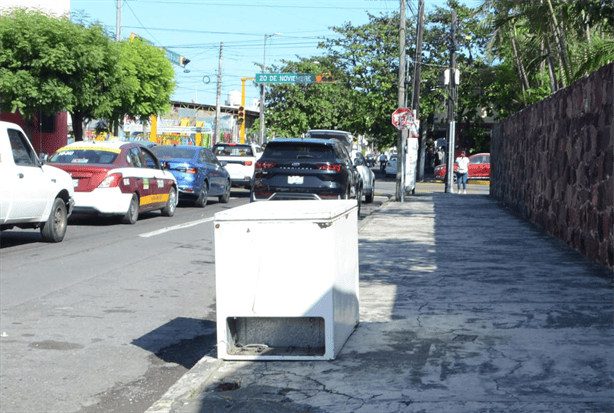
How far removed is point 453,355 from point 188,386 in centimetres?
184

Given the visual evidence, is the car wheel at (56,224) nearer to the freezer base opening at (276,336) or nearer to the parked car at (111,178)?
the parked car at (111,178)

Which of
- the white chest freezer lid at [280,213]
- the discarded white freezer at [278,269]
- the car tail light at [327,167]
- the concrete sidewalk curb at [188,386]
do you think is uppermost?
the car tail light at [327,167]

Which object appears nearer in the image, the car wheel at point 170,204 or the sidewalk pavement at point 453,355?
the sidewalk pavement at point 453,355

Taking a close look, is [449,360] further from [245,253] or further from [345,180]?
[345,180]

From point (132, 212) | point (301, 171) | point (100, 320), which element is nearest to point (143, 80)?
point (132, 212)

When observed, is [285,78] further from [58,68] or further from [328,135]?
[58,68]

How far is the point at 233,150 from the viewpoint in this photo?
28828 millimetres

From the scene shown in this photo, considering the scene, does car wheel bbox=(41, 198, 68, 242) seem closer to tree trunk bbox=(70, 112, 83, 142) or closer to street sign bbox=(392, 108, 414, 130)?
street sign bbox=(392, 108, 414, 130)

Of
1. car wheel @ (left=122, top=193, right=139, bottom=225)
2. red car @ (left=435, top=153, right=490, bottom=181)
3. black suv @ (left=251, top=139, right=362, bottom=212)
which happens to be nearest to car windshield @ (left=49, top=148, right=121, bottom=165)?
car wheel @ (left=122, top=193, right=139, bottom=225)

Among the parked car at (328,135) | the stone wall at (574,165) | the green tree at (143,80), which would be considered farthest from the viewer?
the parked car at (328,135)

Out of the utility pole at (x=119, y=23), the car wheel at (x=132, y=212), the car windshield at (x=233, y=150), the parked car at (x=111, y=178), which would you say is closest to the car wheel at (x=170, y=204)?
the parked car at (x=111, y=178)

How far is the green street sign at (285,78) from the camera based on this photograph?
48.2 meters

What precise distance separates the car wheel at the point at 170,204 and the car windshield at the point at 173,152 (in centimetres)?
265

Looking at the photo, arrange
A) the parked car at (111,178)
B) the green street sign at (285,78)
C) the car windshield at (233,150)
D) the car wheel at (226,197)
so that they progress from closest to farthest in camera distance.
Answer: the parked car at (111,178)
the car wheel at (226,197)
the car windshield at (233,150)
the green street sign at (285,78)
